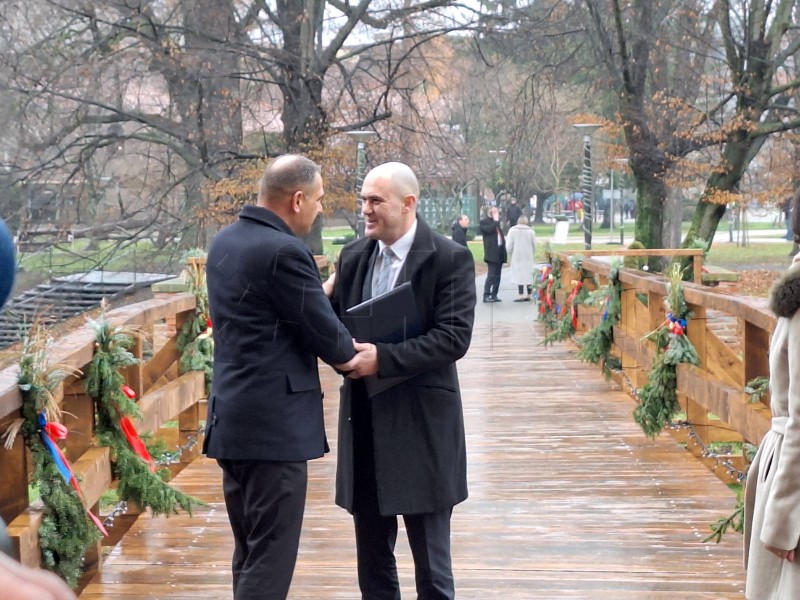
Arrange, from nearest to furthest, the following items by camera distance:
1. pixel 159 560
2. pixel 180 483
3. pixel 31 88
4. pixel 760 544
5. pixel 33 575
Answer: pixel 33 575
pixel 760 544
pixel 159 560
pixel 180 483
pixel 31 88

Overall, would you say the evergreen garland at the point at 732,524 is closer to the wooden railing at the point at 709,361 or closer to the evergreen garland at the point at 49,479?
the wooden railing at the point at 709,361


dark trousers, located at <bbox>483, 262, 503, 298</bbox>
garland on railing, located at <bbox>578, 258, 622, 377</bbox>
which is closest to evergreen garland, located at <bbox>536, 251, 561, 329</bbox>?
dark trousers, located at <bbox>483, 262, 503, 298</bbox>

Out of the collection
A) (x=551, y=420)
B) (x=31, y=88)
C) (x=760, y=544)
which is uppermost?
(x=31, y=88)

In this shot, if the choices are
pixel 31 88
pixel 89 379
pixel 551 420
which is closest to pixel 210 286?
pixel 89 379

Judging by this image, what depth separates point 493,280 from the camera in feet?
64.2

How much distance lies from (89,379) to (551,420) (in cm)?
451

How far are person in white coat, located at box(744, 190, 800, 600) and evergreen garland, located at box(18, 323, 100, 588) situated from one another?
2.30 m

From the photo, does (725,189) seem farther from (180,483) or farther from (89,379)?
(89,379)

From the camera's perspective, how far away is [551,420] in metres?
8.74

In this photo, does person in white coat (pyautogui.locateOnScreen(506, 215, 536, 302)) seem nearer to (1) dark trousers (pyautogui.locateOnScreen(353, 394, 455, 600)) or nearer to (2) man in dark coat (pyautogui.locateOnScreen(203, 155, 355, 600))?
(1) dark trousers (pyautogui.locateOnScreen(353, 394, 455, 600))

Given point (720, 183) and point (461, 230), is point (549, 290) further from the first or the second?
point (720, 183)

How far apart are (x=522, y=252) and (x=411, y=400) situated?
14.5 metres

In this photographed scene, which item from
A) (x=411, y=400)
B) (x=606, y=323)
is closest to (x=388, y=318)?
(x=411, y=400)

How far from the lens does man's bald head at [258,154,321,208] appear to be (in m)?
3.76
